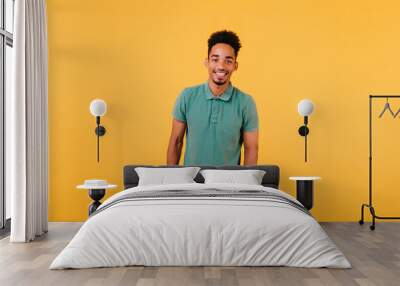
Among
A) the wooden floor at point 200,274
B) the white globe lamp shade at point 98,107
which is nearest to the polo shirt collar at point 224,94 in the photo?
the white globe lamp shade at point 98,107

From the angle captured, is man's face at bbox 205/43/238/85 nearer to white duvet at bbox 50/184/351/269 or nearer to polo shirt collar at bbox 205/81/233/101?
polo shirt collar at bbox 205/81/233/101

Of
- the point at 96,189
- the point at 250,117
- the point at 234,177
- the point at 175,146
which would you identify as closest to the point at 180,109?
the point at 175,146

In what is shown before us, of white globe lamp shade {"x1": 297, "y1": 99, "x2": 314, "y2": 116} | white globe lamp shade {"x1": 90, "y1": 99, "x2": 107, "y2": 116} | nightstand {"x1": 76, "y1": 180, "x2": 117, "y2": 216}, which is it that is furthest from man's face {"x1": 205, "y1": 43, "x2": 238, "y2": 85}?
nightstand {"x1": 76, "y1": 180, "x2": 117, "y2": 216}

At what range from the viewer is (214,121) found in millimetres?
6770

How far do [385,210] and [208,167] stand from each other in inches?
92.8

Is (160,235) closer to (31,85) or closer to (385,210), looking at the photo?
(31,85)

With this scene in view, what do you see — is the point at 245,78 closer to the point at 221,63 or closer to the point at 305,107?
the point at 221,63

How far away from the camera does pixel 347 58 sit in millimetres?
6938

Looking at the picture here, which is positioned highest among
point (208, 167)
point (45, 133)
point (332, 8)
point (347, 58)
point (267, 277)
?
point (332, 8)

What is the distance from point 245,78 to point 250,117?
19.6 inches

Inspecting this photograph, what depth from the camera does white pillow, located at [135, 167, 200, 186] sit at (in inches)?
242

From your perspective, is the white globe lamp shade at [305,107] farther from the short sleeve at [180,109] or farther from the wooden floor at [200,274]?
the wooden floor at [200,274]

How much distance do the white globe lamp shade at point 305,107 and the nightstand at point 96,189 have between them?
244 centimetres

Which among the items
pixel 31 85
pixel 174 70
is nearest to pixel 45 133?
pixel 31 85
